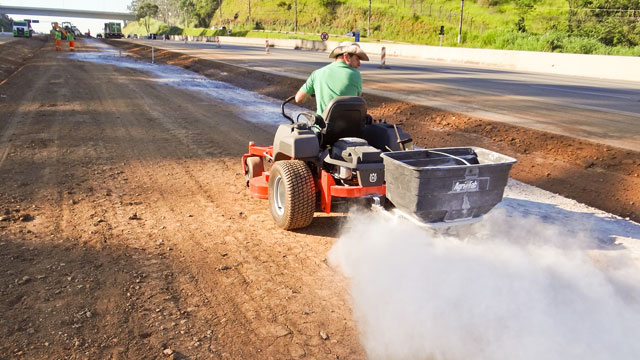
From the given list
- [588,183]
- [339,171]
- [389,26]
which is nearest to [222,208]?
[339,171]

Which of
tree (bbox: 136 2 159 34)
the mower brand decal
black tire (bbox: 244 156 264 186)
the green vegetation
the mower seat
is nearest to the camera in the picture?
the mower brand decal

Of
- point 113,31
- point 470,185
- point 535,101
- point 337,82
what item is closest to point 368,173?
point 470,185

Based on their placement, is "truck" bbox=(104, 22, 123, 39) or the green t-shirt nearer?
the green t-shirt

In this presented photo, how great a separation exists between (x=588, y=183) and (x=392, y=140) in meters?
3.49

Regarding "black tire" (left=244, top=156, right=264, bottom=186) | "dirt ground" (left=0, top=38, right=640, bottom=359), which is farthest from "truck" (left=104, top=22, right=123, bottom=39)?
"black tire" (left=244, top=156, right=264, bottom=186)

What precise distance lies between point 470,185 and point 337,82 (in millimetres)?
1791

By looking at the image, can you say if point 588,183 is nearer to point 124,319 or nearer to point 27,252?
Answer: point 124,319

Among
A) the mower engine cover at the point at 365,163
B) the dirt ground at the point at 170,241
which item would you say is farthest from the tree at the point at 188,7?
the mower engine cover at the point at 365,163

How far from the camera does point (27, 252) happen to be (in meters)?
3.84

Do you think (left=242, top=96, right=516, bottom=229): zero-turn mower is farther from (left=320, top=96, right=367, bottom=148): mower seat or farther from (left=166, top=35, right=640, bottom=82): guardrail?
(left=166, top=35, right=640, bottom=82): guardrail

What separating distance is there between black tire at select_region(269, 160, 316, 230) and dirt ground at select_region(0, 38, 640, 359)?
→ 17cm

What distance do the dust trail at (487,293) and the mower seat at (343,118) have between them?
0.87 m

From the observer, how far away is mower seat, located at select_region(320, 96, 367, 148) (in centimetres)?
434

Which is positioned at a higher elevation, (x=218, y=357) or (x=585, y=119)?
(x=585, y=119)
